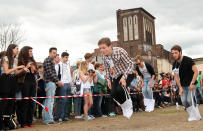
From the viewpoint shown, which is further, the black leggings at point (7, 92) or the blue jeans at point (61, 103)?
the blue jeans at point (61, 103)

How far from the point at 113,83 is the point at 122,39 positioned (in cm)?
5965

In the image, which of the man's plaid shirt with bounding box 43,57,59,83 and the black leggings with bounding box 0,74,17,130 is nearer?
the black leggings with bounding box 0,74,17,130

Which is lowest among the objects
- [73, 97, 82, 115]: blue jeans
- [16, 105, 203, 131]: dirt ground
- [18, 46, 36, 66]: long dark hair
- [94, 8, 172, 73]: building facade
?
[16, 105, 203, 131]: dirt ground

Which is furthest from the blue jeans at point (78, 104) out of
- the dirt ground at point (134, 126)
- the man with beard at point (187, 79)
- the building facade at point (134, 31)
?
Answer: the building facade at point (134, 31)

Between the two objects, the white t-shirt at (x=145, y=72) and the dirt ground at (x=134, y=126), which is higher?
the white t-shirt at (x=145, y=72)

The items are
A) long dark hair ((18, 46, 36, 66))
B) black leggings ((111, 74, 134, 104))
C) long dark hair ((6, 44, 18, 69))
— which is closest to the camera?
black leggings ((111, 74, 134, 104))

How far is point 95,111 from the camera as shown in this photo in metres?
10.6

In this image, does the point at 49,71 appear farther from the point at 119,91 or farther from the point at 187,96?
the point at 187,96

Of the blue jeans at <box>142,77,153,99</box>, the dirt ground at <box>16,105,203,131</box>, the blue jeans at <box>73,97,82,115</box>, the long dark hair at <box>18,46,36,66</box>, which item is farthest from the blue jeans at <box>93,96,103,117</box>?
the long dark hair at <box>18,46,36,66</box>

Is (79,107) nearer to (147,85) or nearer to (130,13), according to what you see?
(147,85)

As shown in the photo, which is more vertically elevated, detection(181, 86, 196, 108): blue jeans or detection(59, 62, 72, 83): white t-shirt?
detection(59, 62, 72, 83): white t-shirt

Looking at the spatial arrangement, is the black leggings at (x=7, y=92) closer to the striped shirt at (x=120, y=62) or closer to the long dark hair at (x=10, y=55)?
the long dark hair at (x=10, y=55)

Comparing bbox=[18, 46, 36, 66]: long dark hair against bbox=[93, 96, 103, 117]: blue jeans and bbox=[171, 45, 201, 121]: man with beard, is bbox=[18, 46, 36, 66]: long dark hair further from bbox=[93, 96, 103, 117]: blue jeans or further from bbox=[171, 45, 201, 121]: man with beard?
bbox=[171, 45, 201, 121]: man with beard

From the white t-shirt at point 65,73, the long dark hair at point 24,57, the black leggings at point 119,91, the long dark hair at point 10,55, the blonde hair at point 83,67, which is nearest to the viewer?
the black leggings at point 119,91
